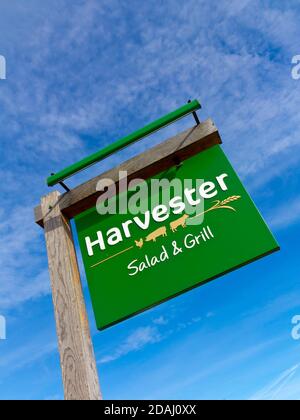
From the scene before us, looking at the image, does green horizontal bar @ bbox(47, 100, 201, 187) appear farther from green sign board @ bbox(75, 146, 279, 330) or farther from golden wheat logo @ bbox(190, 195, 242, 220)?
golden wheat logo @ bbox(190, 195, 242, 220)

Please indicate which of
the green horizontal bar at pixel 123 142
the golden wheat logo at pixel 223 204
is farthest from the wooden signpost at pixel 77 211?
the golden wheat logo at pixel 223 204

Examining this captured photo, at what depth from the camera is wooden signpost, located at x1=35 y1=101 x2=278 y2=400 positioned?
228cm

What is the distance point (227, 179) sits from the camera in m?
2.45

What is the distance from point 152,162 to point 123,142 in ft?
0.87

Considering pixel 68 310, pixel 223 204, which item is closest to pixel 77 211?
pixel 68 310

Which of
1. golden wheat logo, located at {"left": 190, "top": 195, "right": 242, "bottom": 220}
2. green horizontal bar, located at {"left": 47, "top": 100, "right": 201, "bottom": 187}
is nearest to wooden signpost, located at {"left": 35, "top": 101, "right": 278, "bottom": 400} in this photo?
green horizontal bar, located at {"left": 47, "top": 100, "right": 201, "bottom": 187}

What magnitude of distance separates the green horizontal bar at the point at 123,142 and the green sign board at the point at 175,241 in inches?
11.9

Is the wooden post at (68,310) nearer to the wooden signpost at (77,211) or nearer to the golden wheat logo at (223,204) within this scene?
the wooden signpost at (77,211)

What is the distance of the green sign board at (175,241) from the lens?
7.22 ft

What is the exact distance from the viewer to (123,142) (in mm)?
2816
